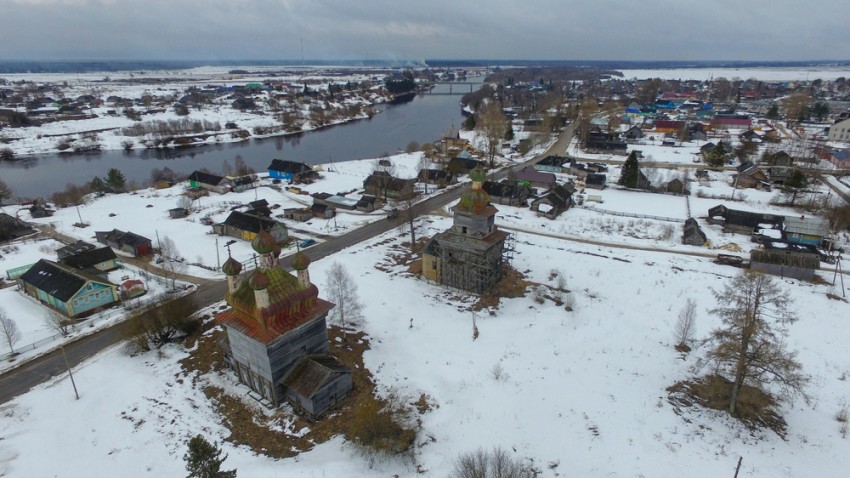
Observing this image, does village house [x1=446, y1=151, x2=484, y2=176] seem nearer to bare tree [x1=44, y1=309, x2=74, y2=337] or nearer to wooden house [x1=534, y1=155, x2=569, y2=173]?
wooden house [x1=534, y1=155, x2=569, y2=173]

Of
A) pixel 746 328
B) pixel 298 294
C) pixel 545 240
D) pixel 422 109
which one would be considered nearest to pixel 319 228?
pixel 545 240

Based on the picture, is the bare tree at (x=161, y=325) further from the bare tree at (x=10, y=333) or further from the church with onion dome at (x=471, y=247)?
the church with onion dome at (x=471, y=247)

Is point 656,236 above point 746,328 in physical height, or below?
below

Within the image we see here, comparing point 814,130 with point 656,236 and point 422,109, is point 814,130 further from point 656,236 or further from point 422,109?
point 422,109

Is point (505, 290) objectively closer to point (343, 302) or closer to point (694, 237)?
point (343, 302)

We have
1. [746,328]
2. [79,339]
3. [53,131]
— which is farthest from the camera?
[53,131]

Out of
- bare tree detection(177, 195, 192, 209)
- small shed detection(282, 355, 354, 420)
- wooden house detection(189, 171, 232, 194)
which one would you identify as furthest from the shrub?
wooden house detection(189, 171, 232, 194)

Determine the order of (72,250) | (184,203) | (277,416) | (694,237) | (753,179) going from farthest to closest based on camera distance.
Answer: (753,179) → (184,203) → (694,237) → (72,250) → (277,416)

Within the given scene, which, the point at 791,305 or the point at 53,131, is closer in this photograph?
the point at 791,305

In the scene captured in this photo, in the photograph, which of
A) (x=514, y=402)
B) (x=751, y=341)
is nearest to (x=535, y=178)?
(x=751, y=341)
